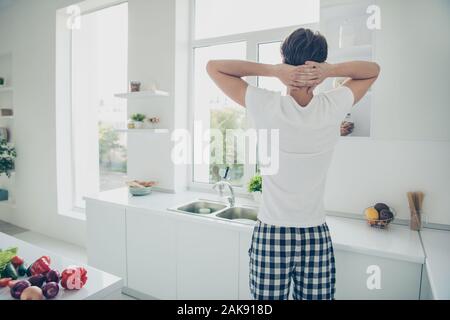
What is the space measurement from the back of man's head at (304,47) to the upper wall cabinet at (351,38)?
Answer: 0.78m

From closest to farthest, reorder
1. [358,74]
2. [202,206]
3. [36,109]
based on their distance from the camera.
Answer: [358,74], [202,206], [36,109]

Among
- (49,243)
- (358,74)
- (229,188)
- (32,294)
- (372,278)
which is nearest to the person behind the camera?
(32,294)

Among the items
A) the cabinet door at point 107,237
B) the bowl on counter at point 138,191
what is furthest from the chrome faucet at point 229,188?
the cabinet door at point 107,237

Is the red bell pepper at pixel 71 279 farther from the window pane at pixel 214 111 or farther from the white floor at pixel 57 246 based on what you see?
the white floor at pixel 57 246

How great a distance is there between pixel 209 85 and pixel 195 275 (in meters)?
1.61

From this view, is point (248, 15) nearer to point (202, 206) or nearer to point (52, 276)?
point (202, 206)

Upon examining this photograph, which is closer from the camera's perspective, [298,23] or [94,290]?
[94,290]

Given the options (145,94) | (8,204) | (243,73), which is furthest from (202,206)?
(8,204)

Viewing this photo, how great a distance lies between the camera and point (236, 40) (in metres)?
2.57

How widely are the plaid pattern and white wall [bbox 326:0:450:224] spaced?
3.03 feet

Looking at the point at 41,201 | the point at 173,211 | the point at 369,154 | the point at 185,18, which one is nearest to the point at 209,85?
the point at 185,18

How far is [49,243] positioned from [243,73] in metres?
3.39

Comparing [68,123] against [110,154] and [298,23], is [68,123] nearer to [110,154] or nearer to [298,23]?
[110,154]

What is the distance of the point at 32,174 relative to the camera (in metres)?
3.90
